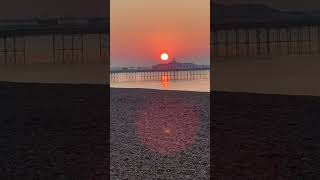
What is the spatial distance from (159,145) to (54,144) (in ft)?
7.88

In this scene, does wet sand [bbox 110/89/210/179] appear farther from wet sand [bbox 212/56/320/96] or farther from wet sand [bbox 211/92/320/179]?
wet sand [bbox 212/56/320/96]

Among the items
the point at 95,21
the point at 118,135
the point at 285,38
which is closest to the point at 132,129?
the point at 118,135

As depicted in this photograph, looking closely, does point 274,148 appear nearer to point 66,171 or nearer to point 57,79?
point 66,171

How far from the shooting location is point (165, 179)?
6.66 meters

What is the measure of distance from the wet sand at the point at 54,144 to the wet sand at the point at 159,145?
1.20ft

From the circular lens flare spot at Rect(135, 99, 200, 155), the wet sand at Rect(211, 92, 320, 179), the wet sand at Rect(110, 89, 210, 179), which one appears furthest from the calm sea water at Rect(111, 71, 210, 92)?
the wet sand at Rect(211, 92, 320, 179)

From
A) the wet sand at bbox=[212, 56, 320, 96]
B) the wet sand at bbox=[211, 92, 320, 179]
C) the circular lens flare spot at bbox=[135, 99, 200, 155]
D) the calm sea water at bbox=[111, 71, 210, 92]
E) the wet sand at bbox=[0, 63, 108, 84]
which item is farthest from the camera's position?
the wet sand at bbox=[0, 63, 108, 84]

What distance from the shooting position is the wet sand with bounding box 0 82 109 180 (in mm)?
7137

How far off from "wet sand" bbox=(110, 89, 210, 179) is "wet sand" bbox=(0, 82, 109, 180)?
36cm

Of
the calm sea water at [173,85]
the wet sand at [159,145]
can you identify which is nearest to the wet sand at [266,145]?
the wet sand at [159,145]

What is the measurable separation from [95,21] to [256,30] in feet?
58.6

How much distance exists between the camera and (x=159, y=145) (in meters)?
9.73

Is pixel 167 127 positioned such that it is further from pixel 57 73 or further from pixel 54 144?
pixel 57 73

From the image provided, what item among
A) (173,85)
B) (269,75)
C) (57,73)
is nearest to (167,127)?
(173,85)
